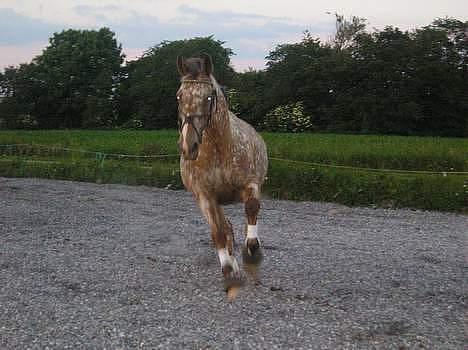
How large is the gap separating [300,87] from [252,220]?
43106 mm

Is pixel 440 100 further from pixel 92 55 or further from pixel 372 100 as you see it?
pixel 92 55

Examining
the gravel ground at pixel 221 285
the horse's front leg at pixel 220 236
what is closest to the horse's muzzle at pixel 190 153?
the horse's front leg at pixel 220 236

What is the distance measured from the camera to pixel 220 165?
217 inches

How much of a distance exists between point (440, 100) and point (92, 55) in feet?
146

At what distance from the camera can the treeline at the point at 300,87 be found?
4219 cm

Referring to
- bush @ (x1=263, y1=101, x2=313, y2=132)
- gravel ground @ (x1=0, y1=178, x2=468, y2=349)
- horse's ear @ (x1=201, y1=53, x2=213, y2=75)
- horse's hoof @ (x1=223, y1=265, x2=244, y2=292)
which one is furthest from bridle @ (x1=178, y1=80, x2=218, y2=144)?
bush @ (x1=263, y1=101, x2=313, y2=132)

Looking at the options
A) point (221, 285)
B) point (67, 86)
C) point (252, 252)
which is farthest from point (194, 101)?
point (67, 86)

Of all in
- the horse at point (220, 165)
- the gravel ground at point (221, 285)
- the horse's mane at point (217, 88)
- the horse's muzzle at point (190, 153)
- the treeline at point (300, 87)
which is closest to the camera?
the horse's muzzle at point (190, 153)

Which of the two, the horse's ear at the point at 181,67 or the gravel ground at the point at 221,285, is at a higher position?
the horse's ear at the point at 181,67

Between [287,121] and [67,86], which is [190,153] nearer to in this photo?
Answer: [287,121]

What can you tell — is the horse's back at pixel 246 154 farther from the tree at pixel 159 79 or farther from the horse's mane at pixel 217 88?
the tree at pixel 159 79

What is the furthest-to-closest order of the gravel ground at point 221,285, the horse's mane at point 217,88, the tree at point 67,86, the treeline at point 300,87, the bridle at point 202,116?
the tree at point 67,86 < the treeline at point 300,87 < the horse's mane at point 217,88 < the gravel ground at point 221,285 < the bridle at point 202,116

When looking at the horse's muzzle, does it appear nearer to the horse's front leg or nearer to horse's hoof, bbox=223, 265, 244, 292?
the horse's front leg

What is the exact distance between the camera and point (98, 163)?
20453mm
